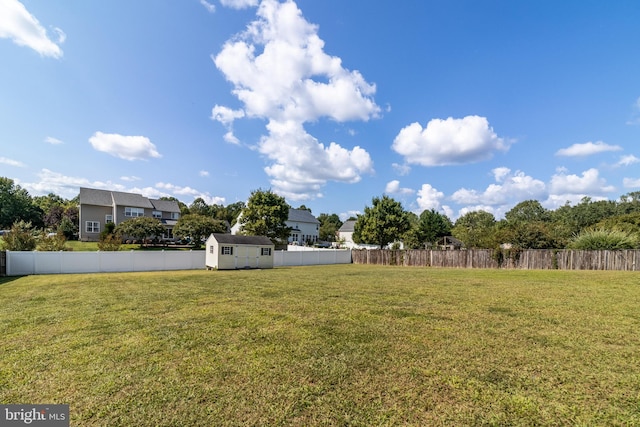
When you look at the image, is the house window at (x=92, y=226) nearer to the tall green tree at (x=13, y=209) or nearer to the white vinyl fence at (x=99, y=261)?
the tall green tree at (x=13, y=209)

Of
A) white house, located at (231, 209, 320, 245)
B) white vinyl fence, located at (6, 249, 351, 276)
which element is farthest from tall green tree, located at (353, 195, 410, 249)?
white vinyl fence, located at (6, 249, 351, 276)

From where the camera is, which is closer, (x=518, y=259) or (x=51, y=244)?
(x=51, y=244)

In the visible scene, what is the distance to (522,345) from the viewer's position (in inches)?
183

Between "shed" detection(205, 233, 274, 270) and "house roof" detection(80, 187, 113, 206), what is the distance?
25567 mm

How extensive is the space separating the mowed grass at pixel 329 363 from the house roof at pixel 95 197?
34.8 metres

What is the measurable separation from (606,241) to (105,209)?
48798 mm

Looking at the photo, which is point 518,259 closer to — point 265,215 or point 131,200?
point 265,215

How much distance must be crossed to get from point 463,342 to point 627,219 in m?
41.0

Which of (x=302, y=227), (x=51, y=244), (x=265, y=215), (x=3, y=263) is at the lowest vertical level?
(x=3, y=263)

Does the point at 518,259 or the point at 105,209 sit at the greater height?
the point at 105,209

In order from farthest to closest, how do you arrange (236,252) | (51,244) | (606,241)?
(236,252)
(51,244)
(606,241)

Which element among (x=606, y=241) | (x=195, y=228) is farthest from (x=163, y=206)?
(x=606, y=241)

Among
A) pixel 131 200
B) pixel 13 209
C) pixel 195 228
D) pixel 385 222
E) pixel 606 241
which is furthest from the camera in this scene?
pixel 13 209

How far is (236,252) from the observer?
66.3ft
